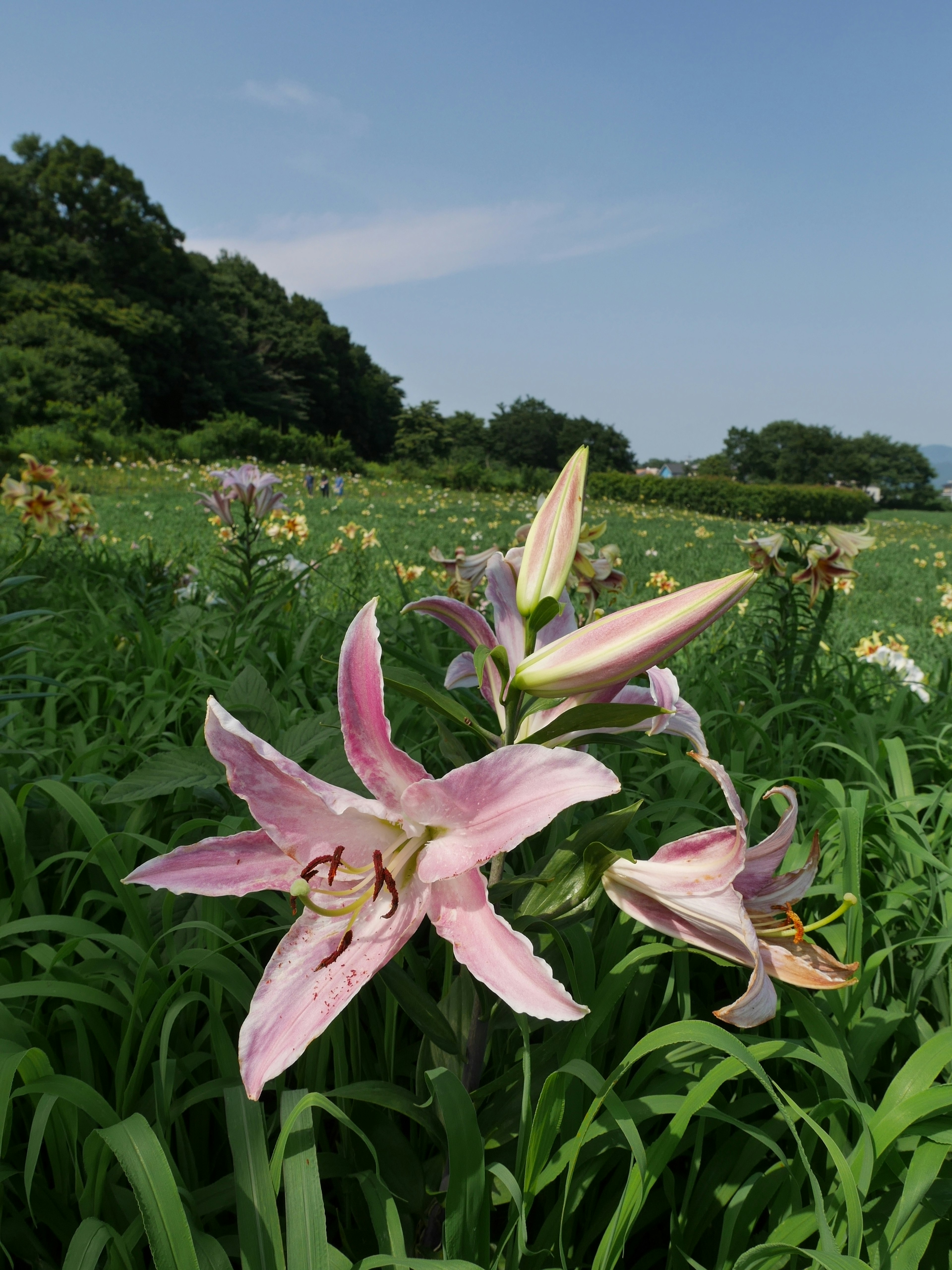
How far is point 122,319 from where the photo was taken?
93.0ft

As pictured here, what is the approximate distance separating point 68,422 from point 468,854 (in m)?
22.4

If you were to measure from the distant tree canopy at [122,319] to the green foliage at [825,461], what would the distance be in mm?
38194

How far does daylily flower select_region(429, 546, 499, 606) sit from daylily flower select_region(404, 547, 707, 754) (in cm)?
67

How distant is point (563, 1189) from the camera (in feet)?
2.45

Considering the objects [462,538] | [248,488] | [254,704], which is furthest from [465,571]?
[462,538]

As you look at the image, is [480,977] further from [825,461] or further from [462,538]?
[825,461]

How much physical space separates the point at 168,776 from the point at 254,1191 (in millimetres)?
574

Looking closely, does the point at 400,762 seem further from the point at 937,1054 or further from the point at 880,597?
the point at 880,597

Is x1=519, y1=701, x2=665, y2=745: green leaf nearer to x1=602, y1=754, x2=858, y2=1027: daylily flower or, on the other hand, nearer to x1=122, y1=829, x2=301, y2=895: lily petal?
x1=602, y1=754, x2=858, y2=1027: daylily flower

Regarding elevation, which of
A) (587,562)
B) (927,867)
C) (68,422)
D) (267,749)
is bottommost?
(927,867)

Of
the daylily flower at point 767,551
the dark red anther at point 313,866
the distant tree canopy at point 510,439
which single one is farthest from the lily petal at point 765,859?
the distant tree canopy at point 510,439

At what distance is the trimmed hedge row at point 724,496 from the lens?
26.0 metres

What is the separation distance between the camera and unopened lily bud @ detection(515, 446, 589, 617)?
2.22ft

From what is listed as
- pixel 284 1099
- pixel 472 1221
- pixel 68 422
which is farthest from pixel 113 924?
pixel 68 422
